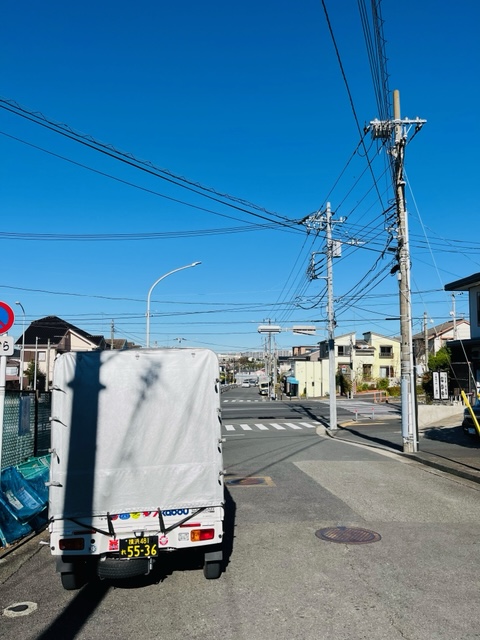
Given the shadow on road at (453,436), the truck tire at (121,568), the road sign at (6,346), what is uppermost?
the road sign at (6,346)

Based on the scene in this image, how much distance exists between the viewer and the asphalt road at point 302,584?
15.9 ft

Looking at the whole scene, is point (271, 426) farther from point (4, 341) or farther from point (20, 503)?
point (4, 341)

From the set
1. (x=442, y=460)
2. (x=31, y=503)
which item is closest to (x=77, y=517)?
(x=31, y=503)

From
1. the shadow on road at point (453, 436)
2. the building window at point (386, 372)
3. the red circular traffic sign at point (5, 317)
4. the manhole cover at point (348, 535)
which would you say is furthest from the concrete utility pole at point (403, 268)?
the building window at point (386, 372)

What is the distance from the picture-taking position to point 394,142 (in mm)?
18953

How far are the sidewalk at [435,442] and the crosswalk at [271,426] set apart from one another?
2301 millimetres

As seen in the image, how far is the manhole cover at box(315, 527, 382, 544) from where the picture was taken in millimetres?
7699

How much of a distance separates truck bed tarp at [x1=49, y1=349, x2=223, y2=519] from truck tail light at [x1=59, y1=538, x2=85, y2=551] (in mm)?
242

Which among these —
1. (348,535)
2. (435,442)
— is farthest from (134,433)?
(435,442)

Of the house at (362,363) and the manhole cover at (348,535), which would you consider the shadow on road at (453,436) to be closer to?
the manhole cover at (348,535)

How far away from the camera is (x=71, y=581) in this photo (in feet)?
19.3

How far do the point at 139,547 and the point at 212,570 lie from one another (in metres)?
0.98

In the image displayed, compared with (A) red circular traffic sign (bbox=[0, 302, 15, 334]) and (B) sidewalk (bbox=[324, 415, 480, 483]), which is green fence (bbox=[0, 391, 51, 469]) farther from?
(B) sidewalk (bbox=[324, 415, 480, 483])

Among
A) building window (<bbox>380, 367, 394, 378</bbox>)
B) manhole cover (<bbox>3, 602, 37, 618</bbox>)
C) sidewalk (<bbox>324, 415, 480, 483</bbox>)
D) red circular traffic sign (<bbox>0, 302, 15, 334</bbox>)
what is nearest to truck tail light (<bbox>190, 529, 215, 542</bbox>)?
manhole cover (<bbox>3, 602, 37, 618</bbox>)
